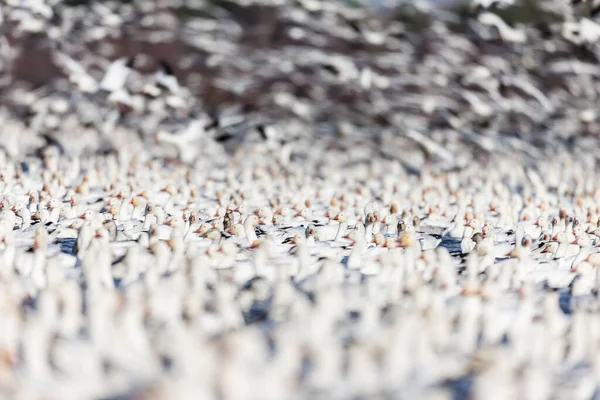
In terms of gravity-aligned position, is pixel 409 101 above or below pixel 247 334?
below

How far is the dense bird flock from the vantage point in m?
4.74

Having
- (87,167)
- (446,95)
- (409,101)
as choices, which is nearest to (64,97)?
(87,167)

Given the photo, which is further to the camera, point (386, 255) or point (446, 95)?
point (446, 95)

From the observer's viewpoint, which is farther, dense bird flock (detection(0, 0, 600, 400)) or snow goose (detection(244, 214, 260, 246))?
snow goose (detection(244, 214, 260, 246))

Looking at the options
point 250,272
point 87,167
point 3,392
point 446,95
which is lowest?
point 446,95

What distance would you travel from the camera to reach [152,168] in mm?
14008

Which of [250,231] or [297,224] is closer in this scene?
[250,231]

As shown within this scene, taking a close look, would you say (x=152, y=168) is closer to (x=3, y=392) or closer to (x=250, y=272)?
(x=250, y=272)

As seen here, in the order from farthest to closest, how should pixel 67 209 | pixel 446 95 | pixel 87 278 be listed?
pixel 446 95 → pixel 67 209 → pixel 87 278

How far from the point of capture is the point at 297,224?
9758 millimetres

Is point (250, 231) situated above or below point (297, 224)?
above

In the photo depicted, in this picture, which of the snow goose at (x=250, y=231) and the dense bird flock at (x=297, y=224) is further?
the snow goose at (x=250, y=231)

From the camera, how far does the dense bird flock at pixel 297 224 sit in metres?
4.74

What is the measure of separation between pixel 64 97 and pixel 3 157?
4553 millimetres
